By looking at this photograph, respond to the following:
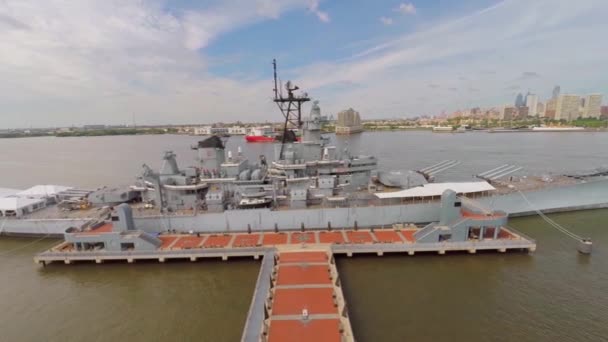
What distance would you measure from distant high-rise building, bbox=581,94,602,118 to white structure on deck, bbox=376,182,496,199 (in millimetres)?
178638

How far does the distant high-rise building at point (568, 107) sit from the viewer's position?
135625 mm

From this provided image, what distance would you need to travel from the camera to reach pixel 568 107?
137m

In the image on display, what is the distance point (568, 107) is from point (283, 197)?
609ft

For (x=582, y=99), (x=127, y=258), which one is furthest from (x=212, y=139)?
(x=582, y=99)

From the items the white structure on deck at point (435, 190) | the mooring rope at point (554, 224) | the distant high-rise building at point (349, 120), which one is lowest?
the mooring rope at point (554, 224)

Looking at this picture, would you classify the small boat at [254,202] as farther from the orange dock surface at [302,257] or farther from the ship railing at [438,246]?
the ship railing at [438,246]

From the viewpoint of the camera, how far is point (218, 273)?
15297 mm

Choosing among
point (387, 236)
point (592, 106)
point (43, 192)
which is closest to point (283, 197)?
point (387, 236)

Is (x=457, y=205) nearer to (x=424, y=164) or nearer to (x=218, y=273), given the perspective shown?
(x=218, y=273)

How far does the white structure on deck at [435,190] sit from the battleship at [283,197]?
0.24ft

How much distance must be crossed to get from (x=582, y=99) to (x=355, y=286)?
199 meters

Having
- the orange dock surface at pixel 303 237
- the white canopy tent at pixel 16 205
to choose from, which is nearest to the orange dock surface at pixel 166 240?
the orange dock surface at pixel 303 237

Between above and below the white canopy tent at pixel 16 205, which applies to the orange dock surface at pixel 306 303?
below

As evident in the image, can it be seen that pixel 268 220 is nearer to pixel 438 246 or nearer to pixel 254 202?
pixel 254 202
